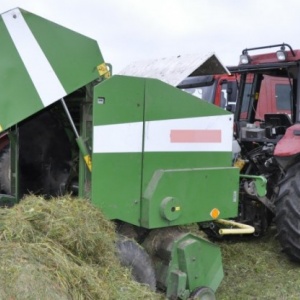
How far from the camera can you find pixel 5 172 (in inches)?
171

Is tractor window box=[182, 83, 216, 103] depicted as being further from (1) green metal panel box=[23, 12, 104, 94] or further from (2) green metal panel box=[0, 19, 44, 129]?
(2) green metal panel box=[0, 19, 44, 129]

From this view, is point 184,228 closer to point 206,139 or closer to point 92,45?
point 206,139

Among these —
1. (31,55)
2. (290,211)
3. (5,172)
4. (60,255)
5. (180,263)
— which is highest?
(31,55)

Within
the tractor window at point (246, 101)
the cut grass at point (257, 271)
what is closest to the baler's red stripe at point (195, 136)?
the cut grass at point (257, 271)

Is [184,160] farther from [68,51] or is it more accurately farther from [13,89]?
[13,89]

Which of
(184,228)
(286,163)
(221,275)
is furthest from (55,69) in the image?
(286,163)

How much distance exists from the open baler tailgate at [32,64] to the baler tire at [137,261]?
991mm

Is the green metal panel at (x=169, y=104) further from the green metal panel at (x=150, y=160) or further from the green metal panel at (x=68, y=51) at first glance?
the green metal panel at (x=68, y=51)

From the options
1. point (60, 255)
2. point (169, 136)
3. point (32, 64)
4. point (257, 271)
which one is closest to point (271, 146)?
point (257, 271)

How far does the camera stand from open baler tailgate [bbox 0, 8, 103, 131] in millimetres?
2910

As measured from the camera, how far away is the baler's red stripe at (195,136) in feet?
10.6

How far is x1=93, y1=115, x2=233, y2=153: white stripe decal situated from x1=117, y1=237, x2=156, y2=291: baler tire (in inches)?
23.0

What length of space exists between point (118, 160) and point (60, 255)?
29.9 inches

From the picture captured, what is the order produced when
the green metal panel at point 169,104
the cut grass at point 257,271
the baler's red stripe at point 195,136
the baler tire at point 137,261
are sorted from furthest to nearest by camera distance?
the cut grass at point 257,271
the baler's red stripe at point 195,136
the green metal panel at point 169,104
the baler tire at point 137,261
